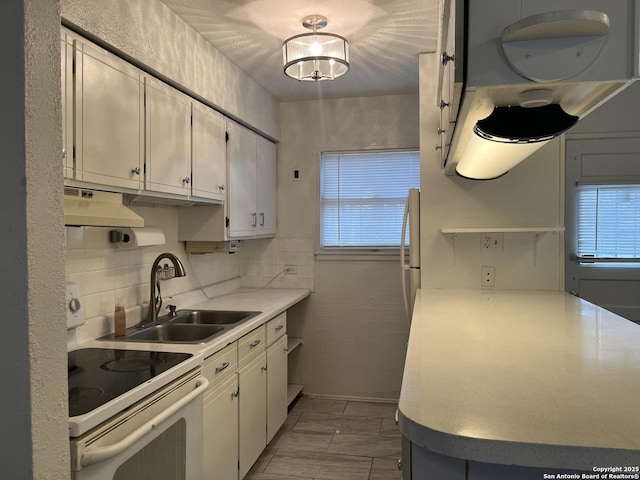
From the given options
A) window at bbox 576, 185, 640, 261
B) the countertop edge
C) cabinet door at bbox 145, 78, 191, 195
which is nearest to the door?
window at bbox 576, 185, 640, 261

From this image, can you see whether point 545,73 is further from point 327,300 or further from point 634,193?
point 327,300

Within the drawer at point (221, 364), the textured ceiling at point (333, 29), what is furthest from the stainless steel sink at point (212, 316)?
the textured ceiling at point (333, 29)

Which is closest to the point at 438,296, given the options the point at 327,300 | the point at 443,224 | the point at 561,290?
the point at 443,224

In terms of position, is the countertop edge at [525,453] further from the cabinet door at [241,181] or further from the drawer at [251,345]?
the cabinet door at [241,181]

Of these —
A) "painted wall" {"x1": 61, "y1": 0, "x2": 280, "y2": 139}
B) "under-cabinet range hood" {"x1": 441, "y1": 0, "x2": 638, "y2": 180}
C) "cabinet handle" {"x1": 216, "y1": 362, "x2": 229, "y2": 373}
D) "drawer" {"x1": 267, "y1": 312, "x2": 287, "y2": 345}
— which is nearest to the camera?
"under-cabinet range hood" {"x1": 441, "y1": 0, "x2": 638, "y2": 180}

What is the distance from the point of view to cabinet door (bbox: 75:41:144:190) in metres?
1.80

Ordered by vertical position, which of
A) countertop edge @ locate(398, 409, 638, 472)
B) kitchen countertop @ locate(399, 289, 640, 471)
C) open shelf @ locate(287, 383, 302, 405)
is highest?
kitchen countertop @ locate(399, 289, 640, 471)

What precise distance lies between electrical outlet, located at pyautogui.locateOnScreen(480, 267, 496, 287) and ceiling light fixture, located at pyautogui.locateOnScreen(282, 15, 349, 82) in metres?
1.50

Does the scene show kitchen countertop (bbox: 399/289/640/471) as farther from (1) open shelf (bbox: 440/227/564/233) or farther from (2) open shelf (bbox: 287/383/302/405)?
(2) open shelf (bbox: 287/383/302/405)

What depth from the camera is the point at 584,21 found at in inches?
38.9

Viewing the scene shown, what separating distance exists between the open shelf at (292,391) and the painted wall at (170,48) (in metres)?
2.15

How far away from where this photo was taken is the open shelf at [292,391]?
3756 millimetres

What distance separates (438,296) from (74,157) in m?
1.96

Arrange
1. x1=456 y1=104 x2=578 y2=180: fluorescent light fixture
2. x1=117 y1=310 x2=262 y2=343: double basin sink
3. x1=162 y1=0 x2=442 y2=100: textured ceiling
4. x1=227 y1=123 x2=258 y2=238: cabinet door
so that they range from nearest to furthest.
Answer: x1=456 y1=104 x2=578 y2=180: fluorescent light fixture < x1=162 y1=0 x2=442 y2=100: textured ceiling < x1=117 y1=310 x2=262 y2=343: double basin sink < x1=227 y1=123 x2=258 y2=238: cabinet door
